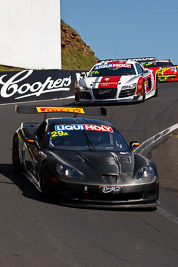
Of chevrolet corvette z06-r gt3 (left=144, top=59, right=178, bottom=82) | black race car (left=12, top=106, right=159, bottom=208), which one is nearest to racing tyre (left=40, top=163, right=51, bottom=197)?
black race car (left=12, top=106, right=159, bottom=208)

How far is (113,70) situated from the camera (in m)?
20.8

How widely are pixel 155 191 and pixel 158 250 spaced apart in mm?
2076

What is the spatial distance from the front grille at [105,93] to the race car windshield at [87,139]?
10.6 meters

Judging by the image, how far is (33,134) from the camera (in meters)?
9.62

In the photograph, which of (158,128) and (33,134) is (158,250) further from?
(158,128)

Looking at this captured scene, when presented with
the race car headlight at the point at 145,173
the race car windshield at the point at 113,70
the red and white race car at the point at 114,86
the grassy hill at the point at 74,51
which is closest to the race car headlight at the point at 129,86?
the red and white race car at the point at 114,86

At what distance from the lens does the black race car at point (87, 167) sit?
7500 millimetres

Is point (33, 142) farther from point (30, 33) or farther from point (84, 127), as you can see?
point (30, 33)

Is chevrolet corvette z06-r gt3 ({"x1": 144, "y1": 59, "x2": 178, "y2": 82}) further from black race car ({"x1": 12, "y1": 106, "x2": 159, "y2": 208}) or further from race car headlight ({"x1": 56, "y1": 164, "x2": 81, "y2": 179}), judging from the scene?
race car headlight ({"x1": 56, "y1": 164, "x2": 81, "y2": 179})

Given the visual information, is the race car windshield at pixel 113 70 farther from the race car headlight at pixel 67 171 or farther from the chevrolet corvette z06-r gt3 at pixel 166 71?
the race car headlight at pixel 67 171

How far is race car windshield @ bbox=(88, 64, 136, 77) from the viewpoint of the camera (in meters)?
20.5

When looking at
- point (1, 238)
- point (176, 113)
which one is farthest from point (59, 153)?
point (176, 113)

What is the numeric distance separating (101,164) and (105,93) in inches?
475

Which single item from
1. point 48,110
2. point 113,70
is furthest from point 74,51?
point 48,110
